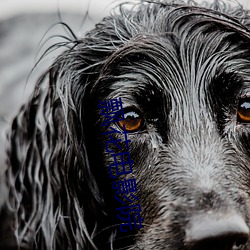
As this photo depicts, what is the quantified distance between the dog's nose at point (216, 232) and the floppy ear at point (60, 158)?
0.52 meters

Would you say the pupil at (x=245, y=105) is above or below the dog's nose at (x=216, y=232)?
above

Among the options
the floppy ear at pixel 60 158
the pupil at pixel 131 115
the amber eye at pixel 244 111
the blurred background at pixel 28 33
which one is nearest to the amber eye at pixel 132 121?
the pupil at pixel 131 115

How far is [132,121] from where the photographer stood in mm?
2402

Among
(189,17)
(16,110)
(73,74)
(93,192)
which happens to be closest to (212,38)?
(189,17)

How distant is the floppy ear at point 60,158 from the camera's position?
253 cm

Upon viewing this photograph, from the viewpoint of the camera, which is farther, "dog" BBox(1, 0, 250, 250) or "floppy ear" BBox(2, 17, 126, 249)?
"floppy ear" BBox(2, 17, 126, 249)

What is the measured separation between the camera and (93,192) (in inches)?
101

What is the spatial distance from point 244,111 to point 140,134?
1.13 feet

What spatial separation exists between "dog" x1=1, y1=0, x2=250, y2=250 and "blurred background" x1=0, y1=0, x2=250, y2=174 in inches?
5.7

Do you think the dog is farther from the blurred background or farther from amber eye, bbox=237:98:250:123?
the blurred background

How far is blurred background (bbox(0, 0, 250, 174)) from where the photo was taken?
2746 millimetres

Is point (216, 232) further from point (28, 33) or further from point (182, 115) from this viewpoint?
point (28, 33)

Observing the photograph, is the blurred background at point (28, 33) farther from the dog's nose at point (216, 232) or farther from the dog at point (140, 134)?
the dog's nose at point (216, 232)

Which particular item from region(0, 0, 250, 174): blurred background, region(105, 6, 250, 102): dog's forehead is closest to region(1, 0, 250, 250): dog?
region(105, 6, 250, 102): dog's forehead
